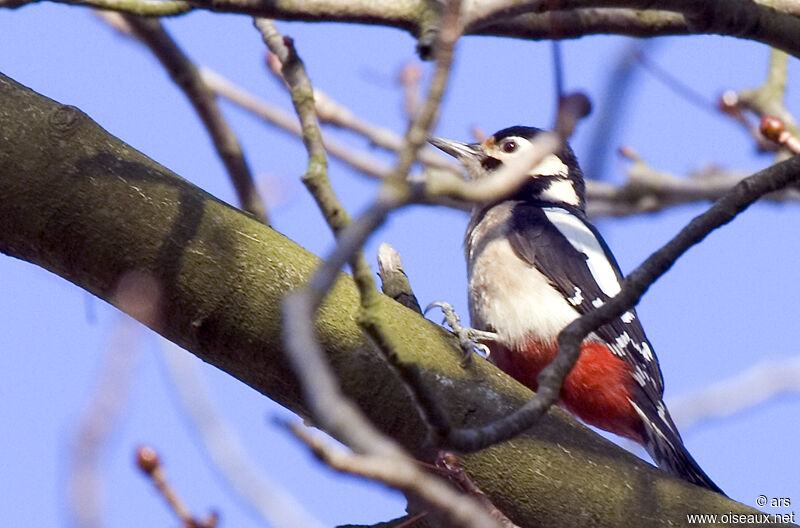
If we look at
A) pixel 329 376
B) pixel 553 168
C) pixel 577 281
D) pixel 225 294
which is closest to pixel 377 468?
pixel 329 376

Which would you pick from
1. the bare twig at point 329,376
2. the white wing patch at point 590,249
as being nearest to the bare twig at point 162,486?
the bare twig at point 329,376

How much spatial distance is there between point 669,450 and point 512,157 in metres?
2.20

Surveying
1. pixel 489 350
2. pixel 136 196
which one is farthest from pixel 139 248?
pixel 489 350

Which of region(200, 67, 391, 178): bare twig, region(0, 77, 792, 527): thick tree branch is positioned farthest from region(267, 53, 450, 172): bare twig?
region(0, 77, 792, 527): thick tree branch

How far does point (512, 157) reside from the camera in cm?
601

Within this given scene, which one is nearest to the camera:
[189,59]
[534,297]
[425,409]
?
[425,409]

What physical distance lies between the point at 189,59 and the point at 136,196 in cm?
172

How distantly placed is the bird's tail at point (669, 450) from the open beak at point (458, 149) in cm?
207

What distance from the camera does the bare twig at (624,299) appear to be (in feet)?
7.21

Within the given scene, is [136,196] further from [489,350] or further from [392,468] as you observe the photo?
[489,350]

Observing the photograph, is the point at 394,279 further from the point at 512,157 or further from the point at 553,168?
the point at 553,168

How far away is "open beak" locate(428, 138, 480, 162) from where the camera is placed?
6.10m

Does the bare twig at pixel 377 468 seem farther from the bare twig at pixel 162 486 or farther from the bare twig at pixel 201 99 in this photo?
the bare twig at pixel 201 99

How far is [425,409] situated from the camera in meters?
2.03
